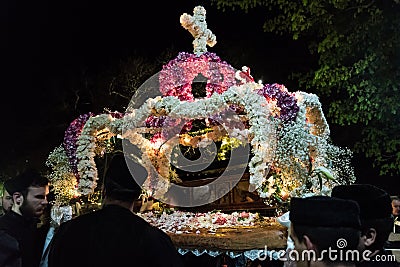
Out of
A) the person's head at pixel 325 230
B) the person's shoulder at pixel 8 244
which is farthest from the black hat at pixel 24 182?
the person's head at pixel 325 230

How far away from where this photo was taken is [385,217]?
112 inches

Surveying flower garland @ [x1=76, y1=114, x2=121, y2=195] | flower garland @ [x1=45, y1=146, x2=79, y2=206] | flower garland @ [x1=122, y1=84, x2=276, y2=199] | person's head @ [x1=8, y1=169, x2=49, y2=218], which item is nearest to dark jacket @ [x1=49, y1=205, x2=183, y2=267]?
person's head @ [x1=8, y1=169, x2=49, y2=218]

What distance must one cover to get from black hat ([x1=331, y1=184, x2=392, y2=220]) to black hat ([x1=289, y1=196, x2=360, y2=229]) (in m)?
0.53

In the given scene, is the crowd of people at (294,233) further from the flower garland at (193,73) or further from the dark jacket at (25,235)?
the flower garland at (193,73)

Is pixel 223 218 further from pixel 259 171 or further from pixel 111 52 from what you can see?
pixel 111 52

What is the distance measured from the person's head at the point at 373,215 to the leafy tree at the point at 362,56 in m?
7.33

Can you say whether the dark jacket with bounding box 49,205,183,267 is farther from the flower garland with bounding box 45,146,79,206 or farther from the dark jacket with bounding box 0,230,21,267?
the flower garland with bounding box 45,146,79,206

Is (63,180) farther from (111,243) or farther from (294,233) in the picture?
(294,233)

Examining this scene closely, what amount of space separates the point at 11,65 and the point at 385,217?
55.7 ft

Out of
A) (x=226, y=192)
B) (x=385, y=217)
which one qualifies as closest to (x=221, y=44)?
(x=226, y=192)

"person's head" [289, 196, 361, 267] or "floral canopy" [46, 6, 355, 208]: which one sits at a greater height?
"floral canopy" [46, 6, 355, 208]

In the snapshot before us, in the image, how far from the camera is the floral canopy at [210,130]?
613cm

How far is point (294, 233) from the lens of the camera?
7.78 ft

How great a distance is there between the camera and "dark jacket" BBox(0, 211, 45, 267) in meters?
4.05
